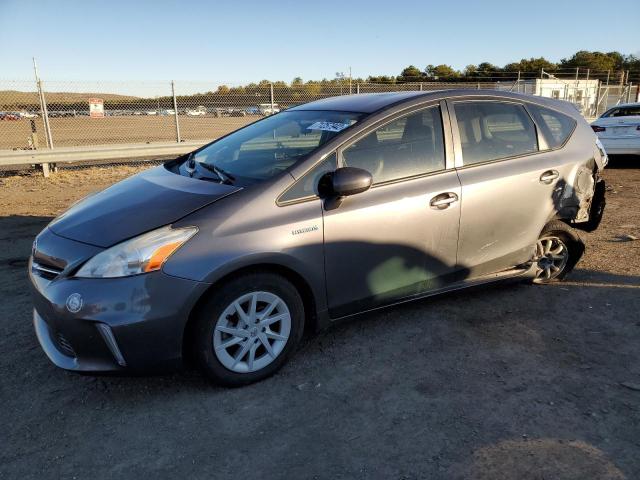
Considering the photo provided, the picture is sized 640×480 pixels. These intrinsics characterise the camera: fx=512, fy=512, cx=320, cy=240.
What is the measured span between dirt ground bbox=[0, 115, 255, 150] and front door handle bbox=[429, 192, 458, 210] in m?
12.5

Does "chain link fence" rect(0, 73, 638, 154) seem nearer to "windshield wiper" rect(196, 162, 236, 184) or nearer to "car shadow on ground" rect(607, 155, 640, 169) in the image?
"car shadow on ground" rect(607, 155, 640, 169)

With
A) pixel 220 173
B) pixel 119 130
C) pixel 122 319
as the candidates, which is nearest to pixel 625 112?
pixel 220 173

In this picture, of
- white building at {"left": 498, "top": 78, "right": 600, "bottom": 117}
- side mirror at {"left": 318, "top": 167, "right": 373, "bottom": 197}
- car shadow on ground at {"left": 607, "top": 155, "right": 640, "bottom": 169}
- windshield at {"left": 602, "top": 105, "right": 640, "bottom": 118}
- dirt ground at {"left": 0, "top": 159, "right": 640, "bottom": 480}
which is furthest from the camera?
white building at {"left": 498, "top": 78, "right": 600, "bottom": 117}

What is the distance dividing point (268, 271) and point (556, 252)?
2.76 m

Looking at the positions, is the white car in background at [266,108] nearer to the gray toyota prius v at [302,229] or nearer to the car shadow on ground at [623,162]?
the car shadow on ground at [623,162]

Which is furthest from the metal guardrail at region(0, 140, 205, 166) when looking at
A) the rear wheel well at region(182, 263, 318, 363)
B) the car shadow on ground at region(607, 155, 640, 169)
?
the car shadow on ground at region(607, 155, 640, 169)

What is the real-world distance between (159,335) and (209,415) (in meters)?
0.51

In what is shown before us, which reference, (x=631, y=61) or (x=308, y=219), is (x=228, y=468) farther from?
(x=631, y=61)

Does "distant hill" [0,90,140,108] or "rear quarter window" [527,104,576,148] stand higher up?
"distant hill" [0,90,140,108]

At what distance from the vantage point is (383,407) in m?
2.77

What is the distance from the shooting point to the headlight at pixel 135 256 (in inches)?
104

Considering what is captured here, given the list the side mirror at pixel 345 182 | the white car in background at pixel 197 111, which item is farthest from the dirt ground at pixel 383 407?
the white car in background at pixel 197 111

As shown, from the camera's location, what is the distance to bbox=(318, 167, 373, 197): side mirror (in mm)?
3041

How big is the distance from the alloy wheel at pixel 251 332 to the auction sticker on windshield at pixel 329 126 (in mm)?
1195
